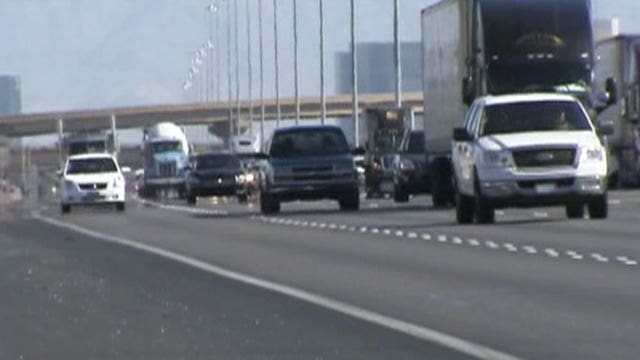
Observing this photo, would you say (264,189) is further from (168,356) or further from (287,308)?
(168,356)

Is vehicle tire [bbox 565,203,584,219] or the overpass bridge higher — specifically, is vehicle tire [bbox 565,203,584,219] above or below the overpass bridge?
below

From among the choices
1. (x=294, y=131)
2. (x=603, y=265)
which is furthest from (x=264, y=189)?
(x=603, y=265)

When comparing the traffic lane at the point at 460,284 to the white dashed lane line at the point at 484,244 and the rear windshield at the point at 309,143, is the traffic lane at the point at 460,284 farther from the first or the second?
the rear windshield at the point at 309,143

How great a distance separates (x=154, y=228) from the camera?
4834 cm

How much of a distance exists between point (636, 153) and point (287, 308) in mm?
47684

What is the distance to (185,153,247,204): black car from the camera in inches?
3059

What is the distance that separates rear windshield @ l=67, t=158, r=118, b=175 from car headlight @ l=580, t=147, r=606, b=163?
29201 millimetres

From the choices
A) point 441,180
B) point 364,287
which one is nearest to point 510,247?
point 364,287

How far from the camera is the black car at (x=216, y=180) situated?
77688mm

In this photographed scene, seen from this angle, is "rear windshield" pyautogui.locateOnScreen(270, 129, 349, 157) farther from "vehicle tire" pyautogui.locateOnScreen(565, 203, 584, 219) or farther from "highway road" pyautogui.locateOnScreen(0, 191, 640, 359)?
"vehicle tire" pyautogui.locateOnScreen(565, 203, 584, 219)

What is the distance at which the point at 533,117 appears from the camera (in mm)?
41906

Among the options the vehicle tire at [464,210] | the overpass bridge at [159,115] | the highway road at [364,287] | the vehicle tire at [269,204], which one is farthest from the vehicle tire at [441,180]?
the overpass bridge at [159,115]

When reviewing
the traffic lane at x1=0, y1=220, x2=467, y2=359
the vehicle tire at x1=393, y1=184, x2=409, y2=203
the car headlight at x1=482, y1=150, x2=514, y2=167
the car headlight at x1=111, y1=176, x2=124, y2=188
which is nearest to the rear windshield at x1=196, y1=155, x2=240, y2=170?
the car headlight at x1=111, y1=176, x2=124, y2=188

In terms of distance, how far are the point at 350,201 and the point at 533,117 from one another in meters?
14.8
